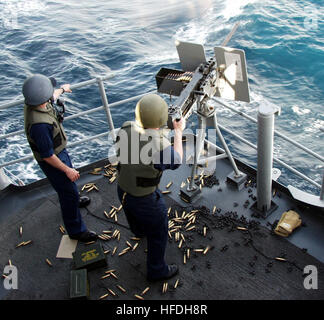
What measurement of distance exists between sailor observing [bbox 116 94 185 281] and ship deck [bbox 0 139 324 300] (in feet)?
2.33

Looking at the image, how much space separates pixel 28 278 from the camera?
4.72m

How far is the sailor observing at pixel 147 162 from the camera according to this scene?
3.46 metres

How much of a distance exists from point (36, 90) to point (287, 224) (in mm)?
3505

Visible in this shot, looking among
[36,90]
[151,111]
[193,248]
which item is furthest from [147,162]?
[193,248]

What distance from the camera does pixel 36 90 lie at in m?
3.84

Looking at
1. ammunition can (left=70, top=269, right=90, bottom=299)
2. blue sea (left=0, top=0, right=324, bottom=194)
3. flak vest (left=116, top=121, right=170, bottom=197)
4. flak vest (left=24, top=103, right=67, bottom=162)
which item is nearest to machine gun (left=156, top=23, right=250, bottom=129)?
flak vest (left=116, top=121, right=170, bottom=197)

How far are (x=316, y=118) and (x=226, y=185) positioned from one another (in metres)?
7.58

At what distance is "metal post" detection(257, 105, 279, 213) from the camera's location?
14.5 feet

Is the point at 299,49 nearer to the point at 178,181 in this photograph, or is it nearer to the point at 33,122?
the point at 178,181

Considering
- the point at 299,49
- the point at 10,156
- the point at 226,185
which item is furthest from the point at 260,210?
the point at 299,49

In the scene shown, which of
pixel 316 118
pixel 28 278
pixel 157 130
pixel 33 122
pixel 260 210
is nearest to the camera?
pixel 157 130

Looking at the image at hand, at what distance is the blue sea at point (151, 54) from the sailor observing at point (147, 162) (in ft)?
20.9

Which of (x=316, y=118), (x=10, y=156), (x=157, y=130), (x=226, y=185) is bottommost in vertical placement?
(x=316, y=118)

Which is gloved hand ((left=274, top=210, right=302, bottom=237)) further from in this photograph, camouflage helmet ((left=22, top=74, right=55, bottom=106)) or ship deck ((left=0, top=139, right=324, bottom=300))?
camouflage helmet ((left=22, top=74, right=55, bottom=106))
